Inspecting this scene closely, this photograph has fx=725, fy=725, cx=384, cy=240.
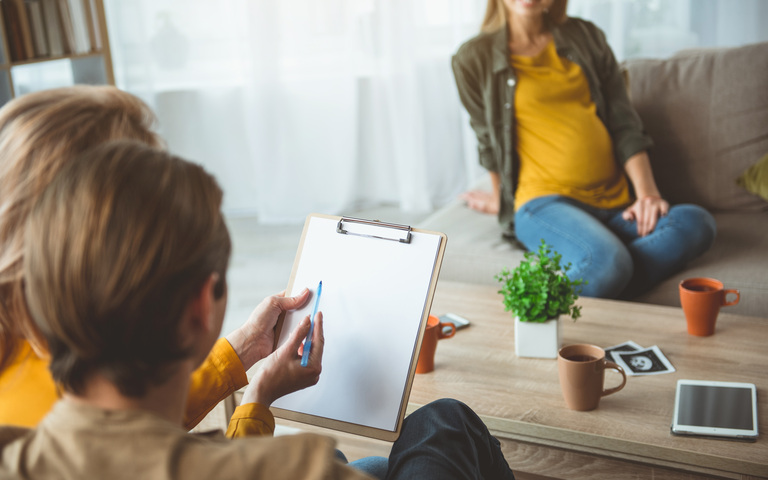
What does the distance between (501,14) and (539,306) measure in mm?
1172

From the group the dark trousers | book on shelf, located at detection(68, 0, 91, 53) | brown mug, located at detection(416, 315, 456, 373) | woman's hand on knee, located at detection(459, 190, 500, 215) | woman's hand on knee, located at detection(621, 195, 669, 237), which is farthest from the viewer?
book on shelf, located at detection(68, 0, 91, 53)

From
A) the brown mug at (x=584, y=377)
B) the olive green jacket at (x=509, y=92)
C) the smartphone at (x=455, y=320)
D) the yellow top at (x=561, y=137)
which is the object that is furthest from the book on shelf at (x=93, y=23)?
the brown mug at (x=584, y=377)

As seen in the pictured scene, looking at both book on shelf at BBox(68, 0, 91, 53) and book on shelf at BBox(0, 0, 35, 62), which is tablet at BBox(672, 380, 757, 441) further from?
book on shelf at BBox(68, 0, 91, 53)

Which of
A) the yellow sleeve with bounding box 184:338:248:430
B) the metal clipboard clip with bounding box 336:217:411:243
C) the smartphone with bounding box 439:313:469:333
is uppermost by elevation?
the metal clipboard clip with bounding box 336:217:411:243

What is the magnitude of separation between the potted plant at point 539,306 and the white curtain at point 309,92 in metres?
2.38

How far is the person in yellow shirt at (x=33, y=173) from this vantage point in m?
0.76

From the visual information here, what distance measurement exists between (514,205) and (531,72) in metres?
0.40

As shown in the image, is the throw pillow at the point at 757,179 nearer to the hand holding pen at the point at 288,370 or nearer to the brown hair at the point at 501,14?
the brown hair at the point at 501,14

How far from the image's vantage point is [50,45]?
9.45ft

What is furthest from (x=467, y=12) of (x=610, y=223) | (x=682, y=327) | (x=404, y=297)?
(x=404, y=297)

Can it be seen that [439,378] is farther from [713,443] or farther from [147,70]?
[147,70]

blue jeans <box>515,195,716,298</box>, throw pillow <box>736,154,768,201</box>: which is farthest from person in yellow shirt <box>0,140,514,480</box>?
throw pillow <box>736,154,768,201</box>

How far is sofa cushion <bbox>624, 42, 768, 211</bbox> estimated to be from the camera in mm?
2127

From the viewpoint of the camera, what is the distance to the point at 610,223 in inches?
80.7
